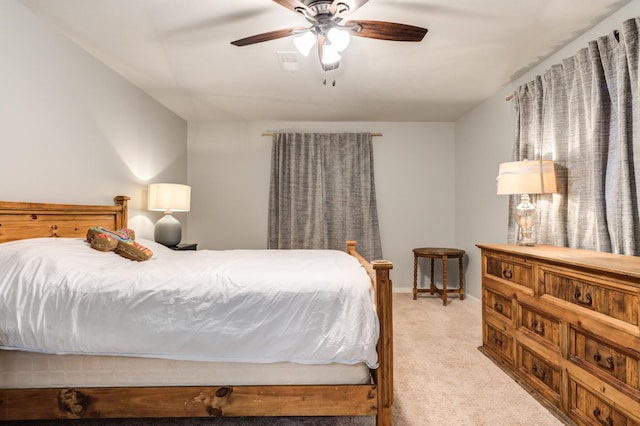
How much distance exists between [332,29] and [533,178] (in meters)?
1.72

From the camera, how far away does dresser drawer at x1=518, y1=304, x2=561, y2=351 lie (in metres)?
1.79

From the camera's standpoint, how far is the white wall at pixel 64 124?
6.50 ft

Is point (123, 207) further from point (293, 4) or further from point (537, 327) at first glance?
point (537, 327)

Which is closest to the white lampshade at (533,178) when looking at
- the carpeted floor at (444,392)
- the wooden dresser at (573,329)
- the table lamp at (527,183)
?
the table lamp at (527,183)

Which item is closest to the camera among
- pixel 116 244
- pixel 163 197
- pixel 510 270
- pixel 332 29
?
pixel 332 29

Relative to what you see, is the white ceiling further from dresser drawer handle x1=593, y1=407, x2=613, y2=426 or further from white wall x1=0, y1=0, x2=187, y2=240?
dresser drawer handle x1=593, y1=407, x2=613, y2=426

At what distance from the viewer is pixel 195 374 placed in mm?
1494

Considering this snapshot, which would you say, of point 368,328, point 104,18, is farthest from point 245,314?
point 104,18

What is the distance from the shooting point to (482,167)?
3812mm

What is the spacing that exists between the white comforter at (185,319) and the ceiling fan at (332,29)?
1.39m

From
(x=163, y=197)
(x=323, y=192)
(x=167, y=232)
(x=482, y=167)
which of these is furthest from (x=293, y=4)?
(x=482, y=167)

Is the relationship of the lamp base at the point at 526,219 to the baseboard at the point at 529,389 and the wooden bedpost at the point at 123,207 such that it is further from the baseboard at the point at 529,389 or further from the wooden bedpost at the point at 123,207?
the wooden bedpost at the point at 123,207

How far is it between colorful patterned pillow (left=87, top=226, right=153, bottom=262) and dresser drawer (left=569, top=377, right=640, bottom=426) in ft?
8.26

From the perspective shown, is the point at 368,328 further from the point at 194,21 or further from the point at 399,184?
the point at 399,184
